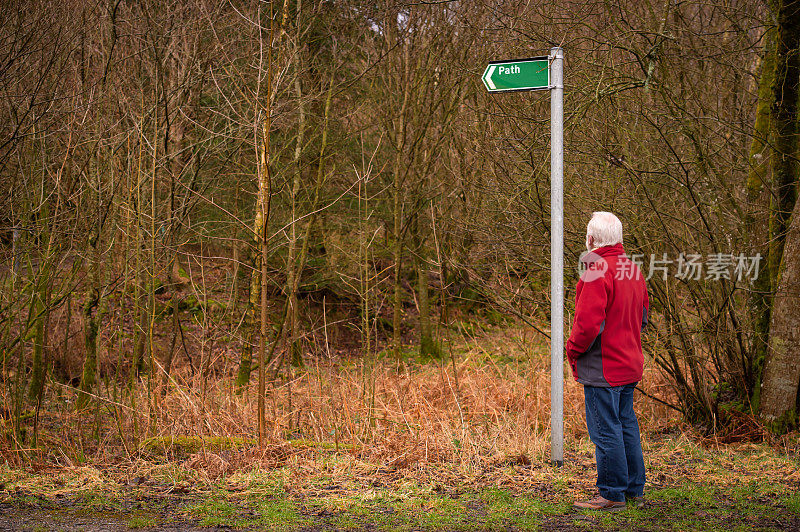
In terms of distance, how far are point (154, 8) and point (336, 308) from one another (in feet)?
30.6

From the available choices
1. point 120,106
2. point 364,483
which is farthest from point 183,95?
point 364,483

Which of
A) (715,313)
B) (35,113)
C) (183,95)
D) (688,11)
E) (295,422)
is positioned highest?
(688,11)

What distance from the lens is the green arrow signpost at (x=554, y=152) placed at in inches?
186

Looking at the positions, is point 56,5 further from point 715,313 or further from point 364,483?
point 715,313

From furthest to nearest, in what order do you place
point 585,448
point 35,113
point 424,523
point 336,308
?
point 336,308 < point 35,113 < point 585,448 < point 424,523

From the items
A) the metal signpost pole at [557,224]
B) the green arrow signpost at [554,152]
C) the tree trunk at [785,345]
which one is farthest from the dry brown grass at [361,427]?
the tree trunk at [785,345]

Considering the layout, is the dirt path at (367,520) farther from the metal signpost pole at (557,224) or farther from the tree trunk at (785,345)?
the tree trunk at (785,345)

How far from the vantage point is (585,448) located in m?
5.65

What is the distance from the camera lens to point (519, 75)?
15.8 ft

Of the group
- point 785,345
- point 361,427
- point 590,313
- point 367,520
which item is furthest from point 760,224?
point 367,520

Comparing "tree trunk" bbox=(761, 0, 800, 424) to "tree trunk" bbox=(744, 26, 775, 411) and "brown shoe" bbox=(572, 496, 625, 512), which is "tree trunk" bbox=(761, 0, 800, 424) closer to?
"tree trunk" bbox=(744, 26, 775, 411)

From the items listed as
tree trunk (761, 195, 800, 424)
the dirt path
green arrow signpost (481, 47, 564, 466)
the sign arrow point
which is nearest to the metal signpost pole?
green arrow signpost (481, 47, 564, 466)

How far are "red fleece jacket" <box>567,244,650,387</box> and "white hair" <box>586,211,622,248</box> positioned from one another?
44mm

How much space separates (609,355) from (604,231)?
0.73 meters
